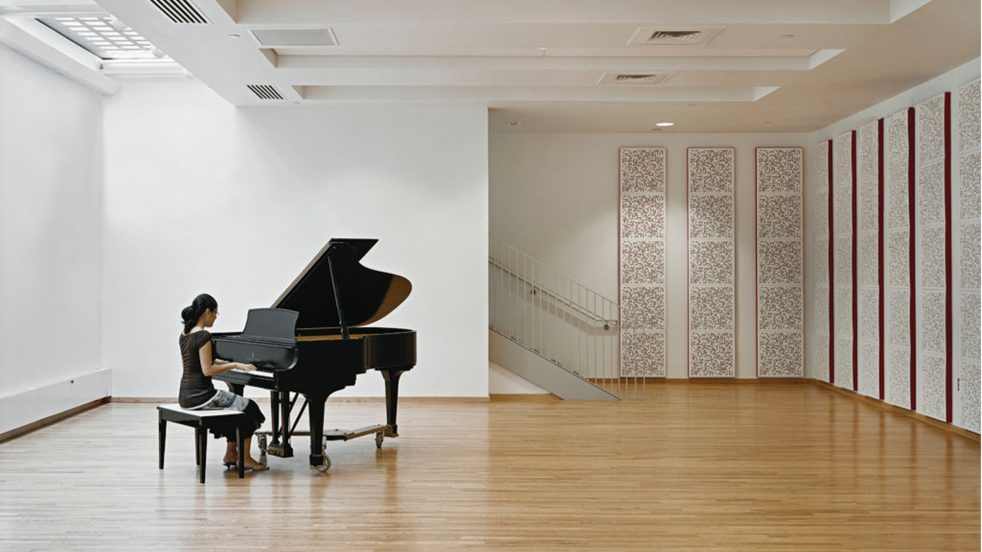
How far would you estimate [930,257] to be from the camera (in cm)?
795

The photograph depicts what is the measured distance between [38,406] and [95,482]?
7.78 feet

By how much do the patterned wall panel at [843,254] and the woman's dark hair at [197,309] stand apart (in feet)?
A: 22.9

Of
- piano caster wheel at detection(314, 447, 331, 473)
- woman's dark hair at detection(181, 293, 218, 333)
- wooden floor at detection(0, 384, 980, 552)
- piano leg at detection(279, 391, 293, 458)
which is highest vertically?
woman's dark hair at detection(181, 293, 218, 333)

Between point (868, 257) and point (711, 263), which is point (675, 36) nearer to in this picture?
point (868, 257)

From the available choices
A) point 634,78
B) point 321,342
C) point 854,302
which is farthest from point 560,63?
point 854,302

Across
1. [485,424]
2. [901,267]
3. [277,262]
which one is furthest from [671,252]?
[277,262]

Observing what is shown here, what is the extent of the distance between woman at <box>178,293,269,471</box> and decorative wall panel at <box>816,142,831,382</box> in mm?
7175

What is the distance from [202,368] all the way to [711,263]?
23.1 feet

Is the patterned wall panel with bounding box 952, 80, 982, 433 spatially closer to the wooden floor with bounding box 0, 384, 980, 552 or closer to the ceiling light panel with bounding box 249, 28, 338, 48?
the wooden floor with bounding box 0, 384, 980, 552

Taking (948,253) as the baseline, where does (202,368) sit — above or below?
below

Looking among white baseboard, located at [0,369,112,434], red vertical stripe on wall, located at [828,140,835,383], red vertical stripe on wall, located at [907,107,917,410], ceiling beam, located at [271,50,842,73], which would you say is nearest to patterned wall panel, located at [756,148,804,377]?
red vertical stripe on wall, located at [828,140,835,383]

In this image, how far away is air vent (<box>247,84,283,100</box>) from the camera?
27.1ft

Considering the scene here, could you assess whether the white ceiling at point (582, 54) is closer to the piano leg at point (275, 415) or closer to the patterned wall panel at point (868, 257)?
the patterned wall panel at point (868, 257)

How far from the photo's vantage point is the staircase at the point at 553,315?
1084cm
